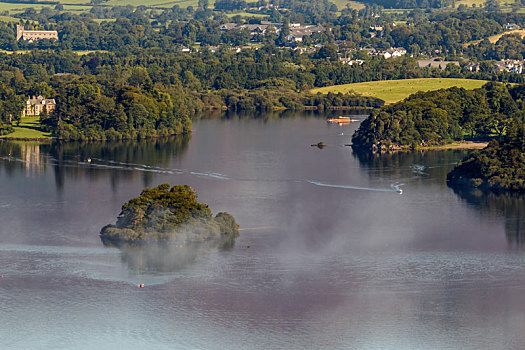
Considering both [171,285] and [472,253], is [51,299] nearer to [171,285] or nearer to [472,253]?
[171,285]

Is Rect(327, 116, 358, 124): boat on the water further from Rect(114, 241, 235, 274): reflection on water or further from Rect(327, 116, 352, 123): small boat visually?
Rect(114, 241, 235, 274): reflection on water

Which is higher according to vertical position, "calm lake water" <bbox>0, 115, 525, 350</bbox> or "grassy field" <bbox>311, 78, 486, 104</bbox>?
"grassy field" <bbox>311, 78, 486, 104</bbox>

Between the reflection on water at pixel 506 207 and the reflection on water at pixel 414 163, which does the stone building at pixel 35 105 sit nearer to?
the reflection on water at pixel 414 163

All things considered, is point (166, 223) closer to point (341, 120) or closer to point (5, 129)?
point (5, 129)

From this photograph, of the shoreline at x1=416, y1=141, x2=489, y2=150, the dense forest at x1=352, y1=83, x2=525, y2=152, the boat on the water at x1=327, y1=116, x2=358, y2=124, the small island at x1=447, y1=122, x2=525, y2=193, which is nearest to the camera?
the small island at x1=447, y1=122, x2=525, y2=193

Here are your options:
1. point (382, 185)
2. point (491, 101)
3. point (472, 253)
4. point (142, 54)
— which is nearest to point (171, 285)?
point (472, 253)

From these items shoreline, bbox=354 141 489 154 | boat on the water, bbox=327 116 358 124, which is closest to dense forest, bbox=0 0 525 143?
shoreline, bbox=354 141 489 154

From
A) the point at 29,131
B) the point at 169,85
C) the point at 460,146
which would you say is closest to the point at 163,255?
the point at 460,146
